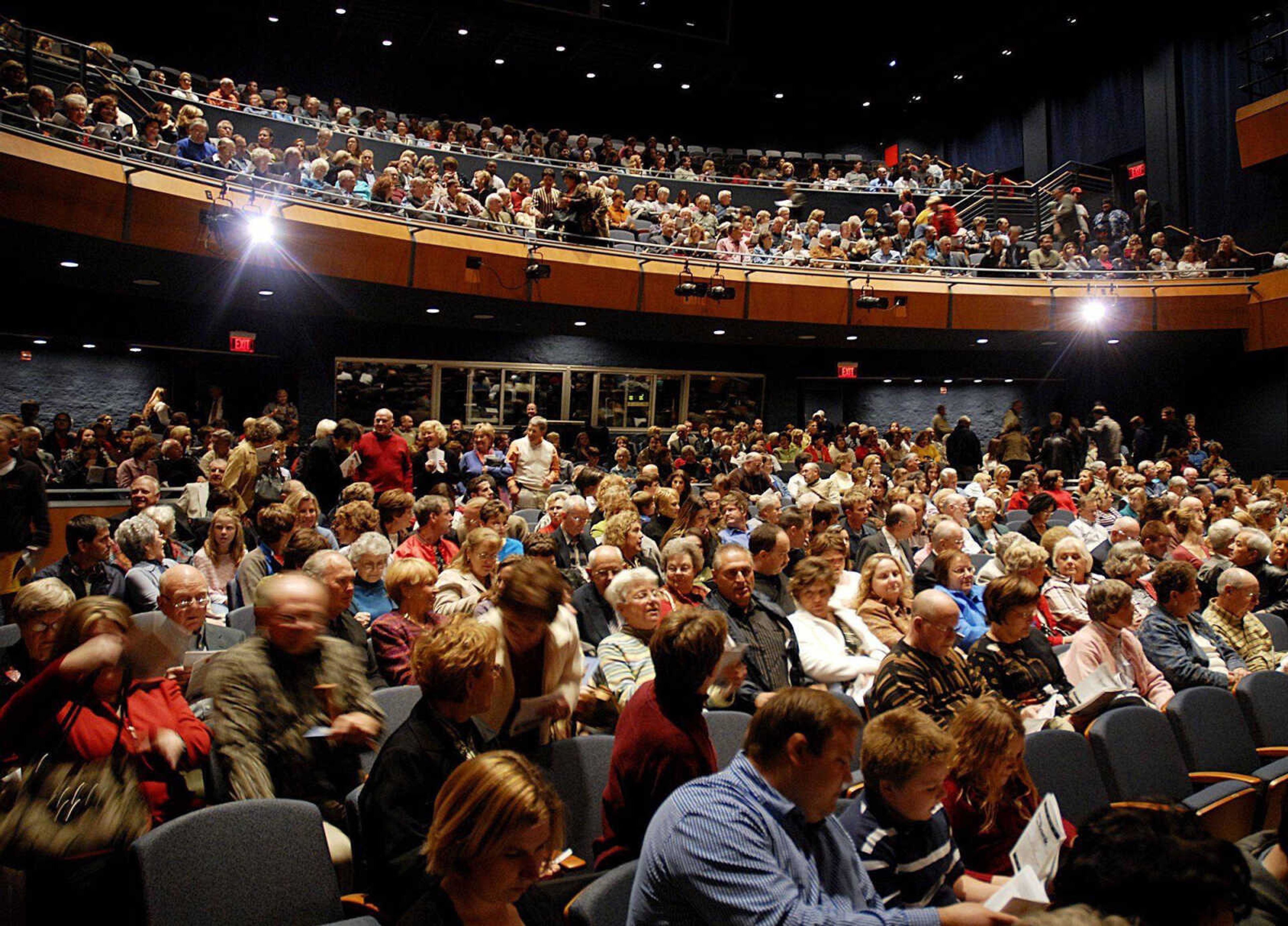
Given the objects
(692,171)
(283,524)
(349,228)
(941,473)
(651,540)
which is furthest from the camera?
(692,171)

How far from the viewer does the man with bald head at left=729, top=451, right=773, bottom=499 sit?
751 cm

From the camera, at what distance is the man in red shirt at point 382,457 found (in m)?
6.23

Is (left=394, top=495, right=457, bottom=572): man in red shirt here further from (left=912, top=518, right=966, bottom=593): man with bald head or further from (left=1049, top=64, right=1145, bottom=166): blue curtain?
(left=1049, top=64, right=1145, bottom=166): blue curtain

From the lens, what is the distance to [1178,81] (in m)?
15.5

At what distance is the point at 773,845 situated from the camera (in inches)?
61.9

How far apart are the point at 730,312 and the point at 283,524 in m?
8.23

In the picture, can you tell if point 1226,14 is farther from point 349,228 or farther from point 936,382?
point 349,228

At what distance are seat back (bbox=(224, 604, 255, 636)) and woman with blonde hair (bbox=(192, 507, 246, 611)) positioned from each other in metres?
0.49

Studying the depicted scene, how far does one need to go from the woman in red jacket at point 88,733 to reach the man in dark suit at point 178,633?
0.19 ft

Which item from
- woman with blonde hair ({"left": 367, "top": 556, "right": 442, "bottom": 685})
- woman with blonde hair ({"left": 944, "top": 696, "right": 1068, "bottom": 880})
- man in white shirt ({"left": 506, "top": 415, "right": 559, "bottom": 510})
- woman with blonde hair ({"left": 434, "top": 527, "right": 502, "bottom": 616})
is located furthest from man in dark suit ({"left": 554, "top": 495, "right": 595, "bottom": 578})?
woman with blonde hair ({"left": 944, "top": 696, "right": 1068, "bottom": 880})

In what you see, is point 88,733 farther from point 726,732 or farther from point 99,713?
point 726,732

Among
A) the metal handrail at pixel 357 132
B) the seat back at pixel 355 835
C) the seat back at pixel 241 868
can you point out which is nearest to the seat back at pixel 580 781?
the seat back at pixel 355 835

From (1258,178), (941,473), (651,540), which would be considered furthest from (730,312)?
(1258,178)

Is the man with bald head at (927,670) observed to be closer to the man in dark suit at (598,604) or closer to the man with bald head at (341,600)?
the man in dark suit at (598,604)
